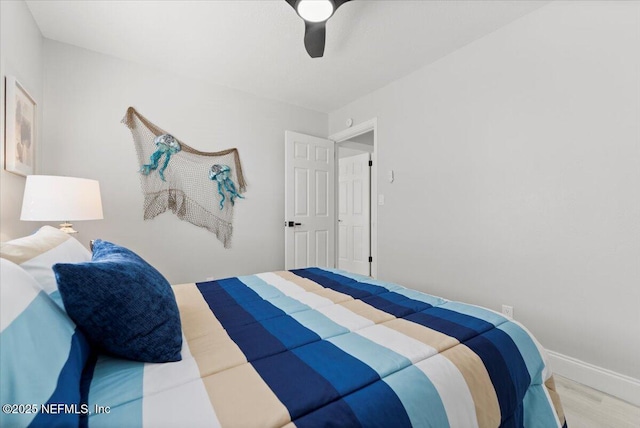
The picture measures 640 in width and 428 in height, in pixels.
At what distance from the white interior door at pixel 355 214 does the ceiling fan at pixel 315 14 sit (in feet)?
9.52

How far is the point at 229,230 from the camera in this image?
3279 mm

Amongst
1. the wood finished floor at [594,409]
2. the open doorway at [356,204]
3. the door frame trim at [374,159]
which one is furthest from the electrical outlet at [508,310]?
the open doorway at [356,204]

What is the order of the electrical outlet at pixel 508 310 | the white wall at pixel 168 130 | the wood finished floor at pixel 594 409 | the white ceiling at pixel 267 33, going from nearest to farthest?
the wood finished floor at pixel 594 409, the white ceiling at pixel 267 33, the electrical outlet at pixel 508 310, the white wall at pixel 168 130

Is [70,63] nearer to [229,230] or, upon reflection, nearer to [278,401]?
[229,230]

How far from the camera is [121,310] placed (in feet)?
2.53

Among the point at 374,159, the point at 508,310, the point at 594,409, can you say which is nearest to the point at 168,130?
the point at 374,159

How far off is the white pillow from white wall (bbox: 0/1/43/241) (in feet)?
3.26

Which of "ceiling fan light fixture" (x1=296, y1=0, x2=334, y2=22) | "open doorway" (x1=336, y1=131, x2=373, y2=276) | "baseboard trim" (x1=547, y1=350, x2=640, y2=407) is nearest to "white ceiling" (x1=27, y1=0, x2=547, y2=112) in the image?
"ceiling fan light fixture" (x1=296, y1=0, x2=334, y2=22)

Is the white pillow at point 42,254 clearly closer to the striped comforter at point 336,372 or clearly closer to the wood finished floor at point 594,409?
the striped comforter at point 336,372

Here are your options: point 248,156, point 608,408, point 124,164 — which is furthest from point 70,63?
point 608,408

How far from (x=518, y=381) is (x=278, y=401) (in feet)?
2.83

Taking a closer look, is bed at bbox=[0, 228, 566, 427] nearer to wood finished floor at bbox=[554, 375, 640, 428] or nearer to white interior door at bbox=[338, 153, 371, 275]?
wood finished floor at bbox=[554, 375, 640, 428]

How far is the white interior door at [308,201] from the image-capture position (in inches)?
142

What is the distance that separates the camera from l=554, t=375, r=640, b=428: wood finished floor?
1443mm
